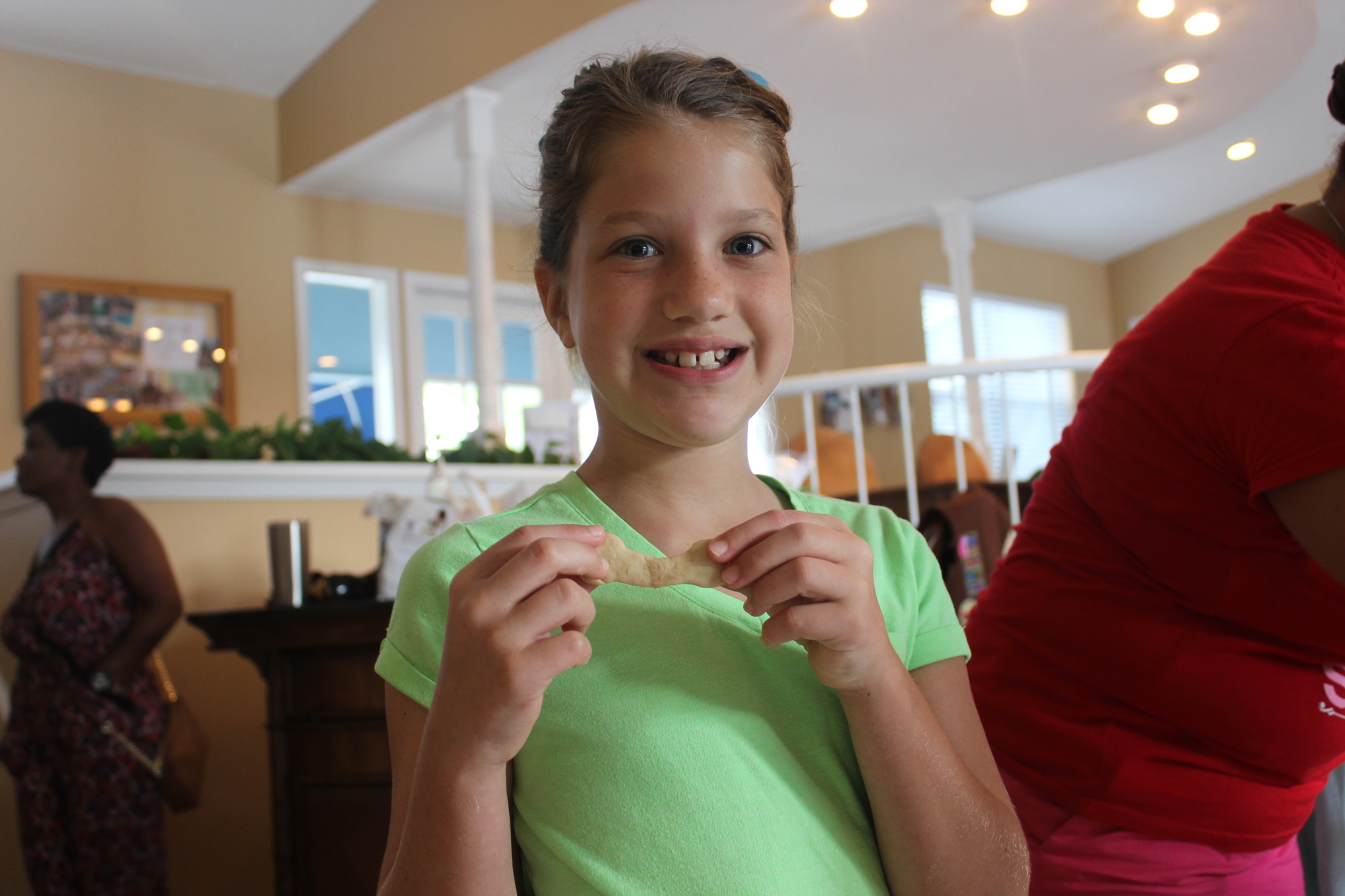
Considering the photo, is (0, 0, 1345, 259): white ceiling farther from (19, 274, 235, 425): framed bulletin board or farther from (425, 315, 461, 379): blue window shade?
(19, 274, 235, 425): framed bulletin board

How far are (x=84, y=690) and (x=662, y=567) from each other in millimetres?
2559

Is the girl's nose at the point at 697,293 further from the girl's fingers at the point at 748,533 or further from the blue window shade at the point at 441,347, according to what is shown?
the blue window shade at the point at 441,347

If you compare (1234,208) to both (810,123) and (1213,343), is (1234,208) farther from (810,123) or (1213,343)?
(1213,343)

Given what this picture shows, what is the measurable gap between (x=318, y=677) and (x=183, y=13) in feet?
15.3

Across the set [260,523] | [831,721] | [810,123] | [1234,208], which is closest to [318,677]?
[260,523]

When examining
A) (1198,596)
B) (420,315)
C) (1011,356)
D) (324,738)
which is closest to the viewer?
(1198,596)

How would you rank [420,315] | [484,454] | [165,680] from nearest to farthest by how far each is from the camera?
[165,680], [484,454], [420,315]

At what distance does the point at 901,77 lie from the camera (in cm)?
548

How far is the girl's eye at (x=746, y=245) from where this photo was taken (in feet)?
2.76

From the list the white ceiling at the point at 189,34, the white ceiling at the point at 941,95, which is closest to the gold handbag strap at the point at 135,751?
the white ceiling at the point at 941,95

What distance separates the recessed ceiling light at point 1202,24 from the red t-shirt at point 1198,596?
180 inches

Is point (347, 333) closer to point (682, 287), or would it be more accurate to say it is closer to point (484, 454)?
point (484, 454)

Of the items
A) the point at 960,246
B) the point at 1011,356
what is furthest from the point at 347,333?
the point at 1011,356

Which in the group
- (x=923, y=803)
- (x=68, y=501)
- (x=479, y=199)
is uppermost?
(x=479, y=199)
